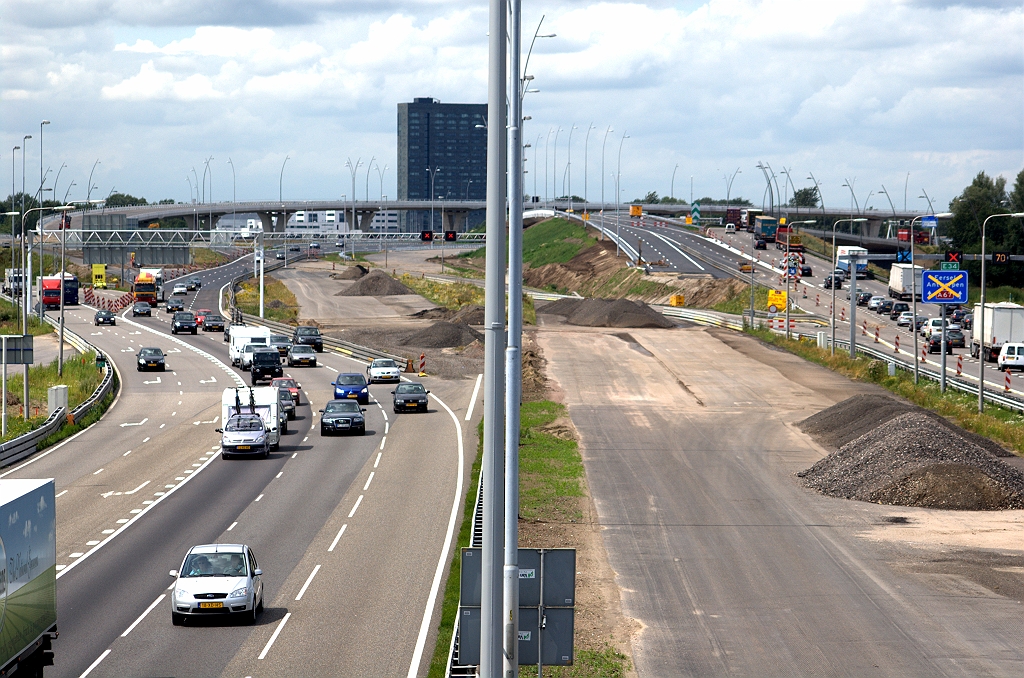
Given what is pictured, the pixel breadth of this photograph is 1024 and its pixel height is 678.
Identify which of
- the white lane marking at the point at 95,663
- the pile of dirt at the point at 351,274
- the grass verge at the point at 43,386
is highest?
the pile of dirt at the point at 351,274

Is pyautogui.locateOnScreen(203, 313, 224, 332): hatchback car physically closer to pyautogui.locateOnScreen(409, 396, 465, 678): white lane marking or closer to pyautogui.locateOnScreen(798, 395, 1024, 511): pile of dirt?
pyautogui.locateOnScreen(409, 396, 465, 678): white lane marking

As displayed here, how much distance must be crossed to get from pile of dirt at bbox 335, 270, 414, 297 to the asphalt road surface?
86898 mm

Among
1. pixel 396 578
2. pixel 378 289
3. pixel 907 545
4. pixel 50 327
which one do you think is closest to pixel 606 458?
pixel 907 545

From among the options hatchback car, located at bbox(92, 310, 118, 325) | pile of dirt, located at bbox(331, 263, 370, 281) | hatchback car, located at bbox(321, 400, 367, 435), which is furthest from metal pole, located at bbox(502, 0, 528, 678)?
pile of dirt, located at bbox(331, 263, 370, 281)

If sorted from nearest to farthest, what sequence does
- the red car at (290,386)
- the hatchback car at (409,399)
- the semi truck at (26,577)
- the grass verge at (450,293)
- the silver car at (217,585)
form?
the semi truck at (26,577) < the silver car at (217,585) < the hatchback car at (409,399) < the red car at (290,386) < the grass verge at (450,293)

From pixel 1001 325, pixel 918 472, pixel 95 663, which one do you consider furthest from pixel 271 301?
pixel 95 663

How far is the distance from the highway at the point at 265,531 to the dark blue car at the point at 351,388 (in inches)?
55.9

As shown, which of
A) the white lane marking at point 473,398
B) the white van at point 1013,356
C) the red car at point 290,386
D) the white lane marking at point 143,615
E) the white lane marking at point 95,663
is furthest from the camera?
the white van at point 1013,356

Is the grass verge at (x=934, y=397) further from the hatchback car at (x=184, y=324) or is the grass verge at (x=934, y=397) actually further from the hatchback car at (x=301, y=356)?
the hatchback car at (x=184, y=324)

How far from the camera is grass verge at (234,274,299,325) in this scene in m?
117

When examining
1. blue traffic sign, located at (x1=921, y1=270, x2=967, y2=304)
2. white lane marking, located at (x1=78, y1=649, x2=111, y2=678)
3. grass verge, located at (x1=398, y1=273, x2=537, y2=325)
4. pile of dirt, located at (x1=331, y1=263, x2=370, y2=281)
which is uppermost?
blue traffic sign, located at (x1=921, y1=270, x2=967, y2=304)

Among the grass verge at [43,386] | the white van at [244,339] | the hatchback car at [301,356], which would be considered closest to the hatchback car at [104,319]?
the grass verge at [43,386]

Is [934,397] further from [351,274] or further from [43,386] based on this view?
[351,274]

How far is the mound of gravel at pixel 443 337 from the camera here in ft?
300
